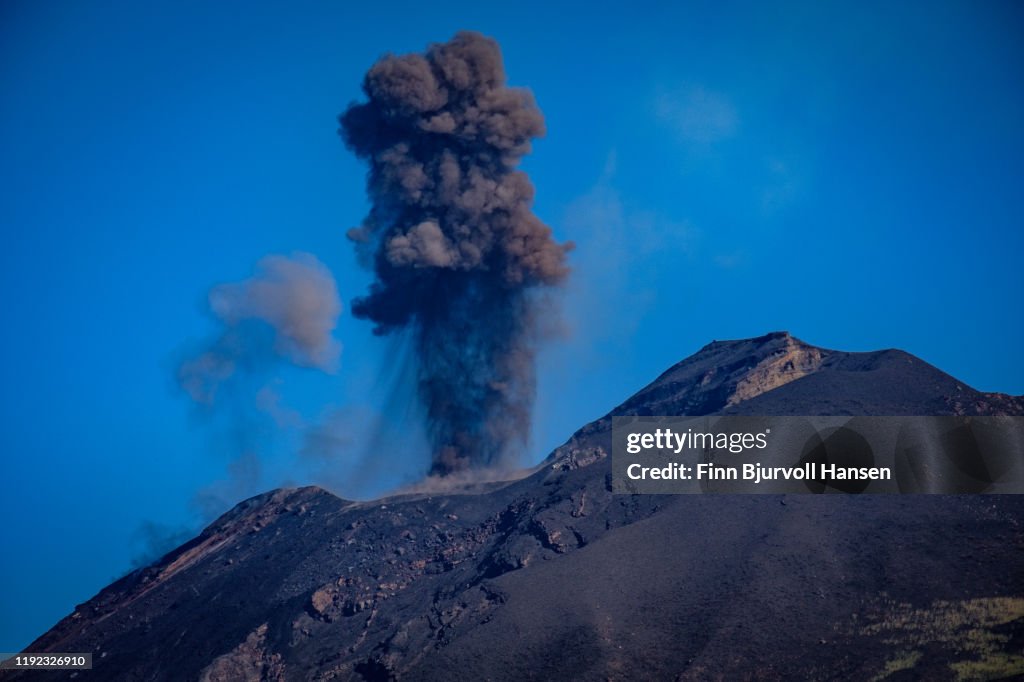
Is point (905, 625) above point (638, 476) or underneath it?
underneath

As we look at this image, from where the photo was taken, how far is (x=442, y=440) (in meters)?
81.2

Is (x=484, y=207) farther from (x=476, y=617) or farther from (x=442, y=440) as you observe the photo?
(x=476, y=617)

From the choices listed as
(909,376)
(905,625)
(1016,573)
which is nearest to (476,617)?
(905,625)

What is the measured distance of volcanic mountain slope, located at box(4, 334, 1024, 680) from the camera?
44.3 metres

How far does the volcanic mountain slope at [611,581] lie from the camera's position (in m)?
44.3

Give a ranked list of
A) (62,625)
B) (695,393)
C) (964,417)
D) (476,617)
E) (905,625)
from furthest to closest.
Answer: (695,393)
(62,625)
(964,417)
(476,617)
(905,625)

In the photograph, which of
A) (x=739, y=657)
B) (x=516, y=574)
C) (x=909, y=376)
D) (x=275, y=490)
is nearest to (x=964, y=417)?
(x=909, y=376)

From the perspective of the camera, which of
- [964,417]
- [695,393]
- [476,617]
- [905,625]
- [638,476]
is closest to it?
[905,625]

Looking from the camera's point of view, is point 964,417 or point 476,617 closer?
point 476,617

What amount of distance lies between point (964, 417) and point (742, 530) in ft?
60.2

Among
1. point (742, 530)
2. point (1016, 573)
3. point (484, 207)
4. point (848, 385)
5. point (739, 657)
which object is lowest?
point (739, 657)

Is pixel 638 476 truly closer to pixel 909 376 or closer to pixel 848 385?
pixel 848 385

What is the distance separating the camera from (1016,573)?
44969 mm

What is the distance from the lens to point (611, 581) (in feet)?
175
